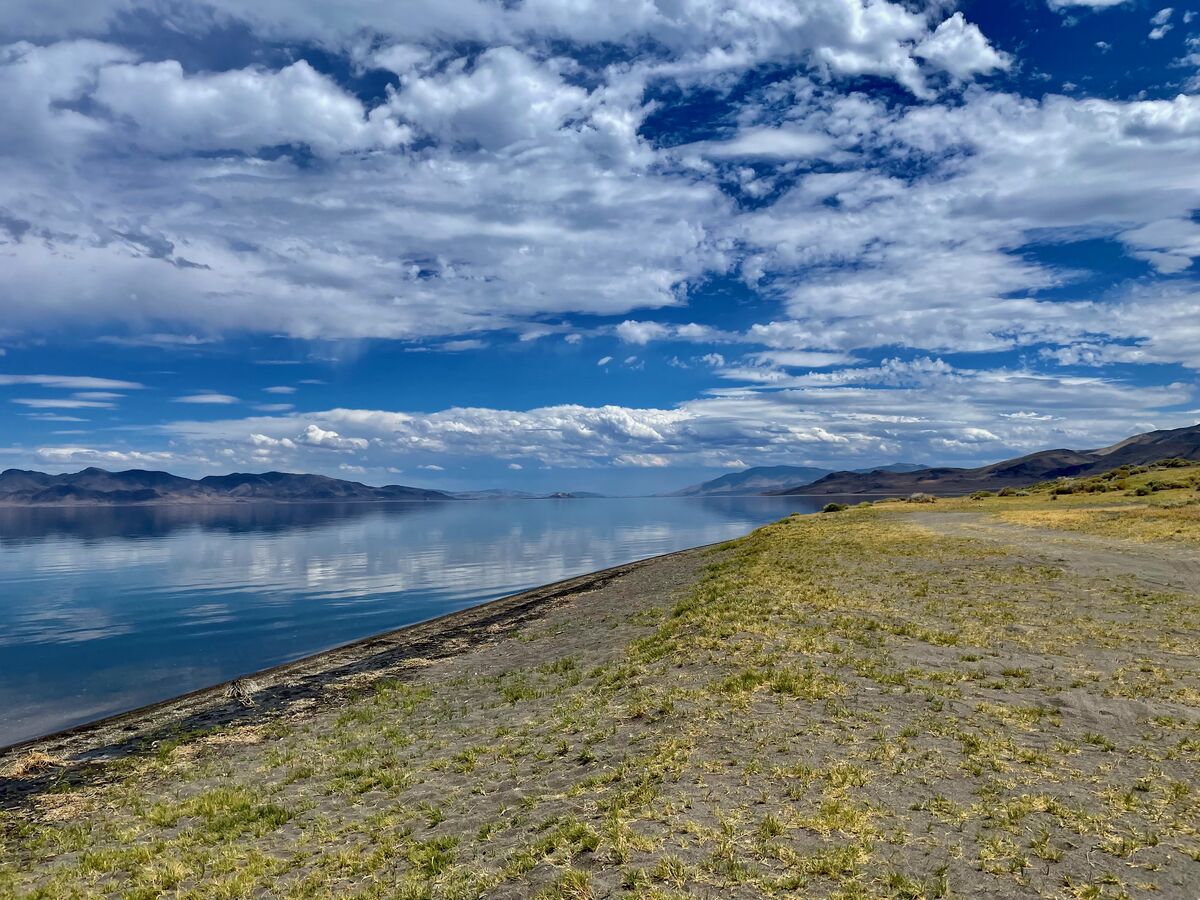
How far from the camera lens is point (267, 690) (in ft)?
93.1

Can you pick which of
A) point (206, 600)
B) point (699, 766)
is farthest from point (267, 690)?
point (206, 600)

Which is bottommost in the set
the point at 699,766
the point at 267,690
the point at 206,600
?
the point at 206,600

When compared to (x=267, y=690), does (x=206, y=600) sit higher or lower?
lower

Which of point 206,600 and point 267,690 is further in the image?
point 206,600

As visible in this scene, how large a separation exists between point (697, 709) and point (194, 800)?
1230 cm

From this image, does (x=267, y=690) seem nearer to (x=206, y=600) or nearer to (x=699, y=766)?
(x=699, y=766)

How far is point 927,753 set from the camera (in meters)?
13.1

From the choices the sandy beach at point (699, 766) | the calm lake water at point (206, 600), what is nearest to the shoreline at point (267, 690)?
the sandy beach at point (699, 766)

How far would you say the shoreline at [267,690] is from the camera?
77.4 feet

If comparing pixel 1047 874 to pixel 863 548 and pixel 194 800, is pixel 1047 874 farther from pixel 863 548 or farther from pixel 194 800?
pixel 863 548

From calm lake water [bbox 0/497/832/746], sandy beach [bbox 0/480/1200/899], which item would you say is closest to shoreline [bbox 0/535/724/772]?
sandy beach [bbox 0/480/1200/899]

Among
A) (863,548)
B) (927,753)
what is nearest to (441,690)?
(927,753)

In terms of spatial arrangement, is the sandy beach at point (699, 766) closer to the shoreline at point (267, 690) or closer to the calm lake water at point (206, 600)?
the shoreline at point (267, 690)

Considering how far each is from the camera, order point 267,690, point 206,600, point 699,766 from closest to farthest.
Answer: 1. point 699,766
2. point 267,690
3. point 206,600
